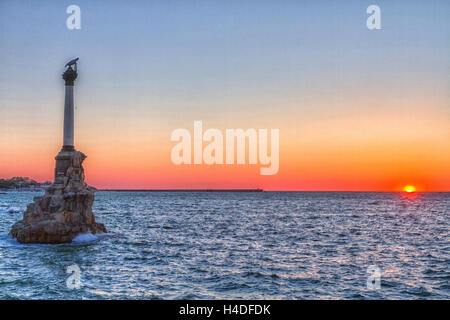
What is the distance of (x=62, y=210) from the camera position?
34156mm

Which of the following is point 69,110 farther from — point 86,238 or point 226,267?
point 226,267

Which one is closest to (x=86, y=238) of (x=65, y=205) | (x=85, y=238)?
(x=85, y=238)

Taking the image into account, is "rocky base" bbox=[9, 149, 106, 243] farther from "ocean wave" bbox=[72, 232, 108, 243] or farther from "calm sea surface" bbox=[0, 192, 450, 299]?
"calm sea surface" bbox=[0, 192, 450, 299]

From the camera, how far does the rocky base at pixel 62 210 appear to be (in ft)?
107

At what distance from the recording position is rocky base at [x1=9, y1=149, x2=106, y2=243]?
3259 centimetres

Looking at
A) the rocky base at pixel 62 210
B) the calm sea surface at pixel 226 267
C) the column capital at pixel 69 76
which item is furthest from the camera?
the column capital at pixel 69 76

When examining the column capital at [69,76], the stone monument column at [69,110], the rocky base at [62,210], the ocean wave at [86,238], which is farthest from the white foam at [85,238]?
the column capital at [69,76]

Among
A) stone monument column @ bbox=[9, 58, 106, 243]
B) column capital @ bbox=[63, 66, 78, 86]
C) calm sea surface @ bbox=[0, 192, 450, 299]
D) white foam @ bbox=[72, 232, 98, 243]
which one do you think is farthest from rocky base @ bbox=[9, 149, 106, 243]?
column capital @ bbox=[63, 66, 78, 86]

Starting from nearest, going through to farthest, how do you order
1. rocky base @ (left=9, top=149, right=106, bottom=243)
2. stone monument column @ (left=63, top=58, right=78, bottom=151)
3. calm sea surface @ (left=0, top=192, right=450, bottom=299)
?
calm sea surface @ (left=0, top=192, right=450, bottom=299) < rocky base @ (left=9, top=149, right=106, bottom=243) < stone monument column @ (left=63, top=58, right=78, bottom=151)

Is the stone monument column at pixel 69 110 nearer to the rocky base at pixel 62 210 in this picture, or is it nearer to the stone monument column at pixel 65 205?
the stone monument column at pixel 65 205
